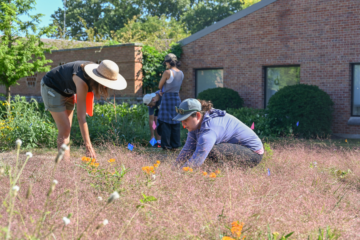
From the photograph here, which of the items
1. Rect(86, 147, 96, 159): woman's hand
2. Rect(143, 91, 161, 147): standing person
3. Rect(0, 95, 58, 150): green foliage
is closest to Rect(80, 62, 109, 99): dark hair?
Rect(86, 147, 96, 159): woman's hand

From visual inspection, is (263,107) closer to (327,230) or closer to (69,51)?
(69,51)

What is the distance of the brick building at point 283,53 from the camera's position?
10.7 m

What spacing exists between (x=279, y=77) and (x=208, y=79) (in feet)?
8.48

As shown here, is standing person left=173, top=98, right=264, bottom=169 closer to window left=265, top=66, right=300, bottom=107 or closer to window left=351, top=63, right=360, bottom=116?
window left=351, top=63, right=360, bottom=116

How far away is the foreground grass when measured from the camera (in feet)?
7.03

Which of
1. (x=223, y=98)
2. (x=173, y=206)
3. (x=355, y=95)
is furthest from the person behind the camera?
(x=223, y=98)

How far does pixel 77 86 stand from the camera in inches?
154

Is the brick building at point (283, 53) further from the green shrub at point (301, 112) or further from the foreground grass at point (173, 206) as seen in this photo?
the foreground grass at point (173, 206)

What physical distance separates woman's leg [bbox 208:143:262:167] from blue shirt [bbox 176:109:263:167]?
0.38 feet

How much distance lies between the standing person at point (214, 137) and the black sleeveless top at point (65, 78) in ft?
4.03

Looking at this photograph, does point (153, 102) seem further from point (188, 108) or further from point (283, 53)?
point (283, 53)

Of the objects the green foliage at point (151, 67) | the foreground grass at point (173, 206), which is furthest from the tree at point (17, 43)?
the foreground grass at point (173, 206)

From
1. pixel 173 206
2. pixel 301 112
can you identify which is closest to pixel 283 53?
pixel 301 112

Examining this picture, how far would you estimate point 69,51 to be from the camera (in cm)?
1497
